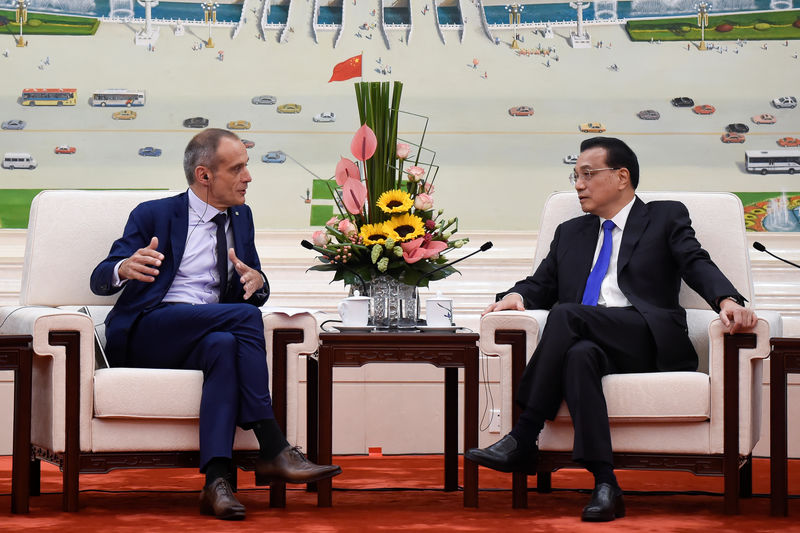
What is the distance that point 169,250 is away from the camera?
10.7ft

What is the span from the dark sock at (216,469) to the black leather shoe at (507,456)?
0.66 metres

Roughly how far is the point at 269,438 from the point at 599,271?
120 centimetres

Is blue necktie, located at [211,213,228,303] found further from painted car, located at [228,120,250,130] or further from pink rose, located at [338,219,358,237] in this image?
painted car, located at [228,120,250,130]

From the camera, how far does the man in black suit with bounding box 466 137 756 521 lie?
2.86 m

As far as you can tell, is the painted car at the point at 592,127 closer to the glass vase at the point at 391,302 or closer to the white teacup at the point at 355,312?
the glass vase at the point at 391,302

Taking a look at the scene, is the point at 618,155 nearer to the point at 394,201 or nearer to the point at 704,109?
the point at 394,201

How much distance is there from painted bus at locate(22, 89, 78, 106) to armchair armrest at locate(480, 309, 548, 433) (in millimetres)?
2605

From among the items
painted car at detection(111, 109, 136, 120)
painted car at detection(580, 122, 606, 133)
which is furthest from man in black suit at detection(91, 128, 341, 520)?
painted car at detection(580, 122, 606, 133)

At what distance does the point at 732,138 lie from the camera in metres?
4.79

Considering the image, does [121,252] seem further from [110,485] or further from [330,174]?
[330,174]

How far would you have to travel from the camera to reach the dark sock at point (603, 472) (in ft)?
9.20

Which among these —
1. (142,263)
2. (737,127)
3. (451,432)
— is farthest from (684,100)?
(142,263)

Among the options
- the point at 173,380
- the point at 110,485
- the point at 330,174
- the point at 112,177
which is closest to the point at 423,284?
the point at 173,380

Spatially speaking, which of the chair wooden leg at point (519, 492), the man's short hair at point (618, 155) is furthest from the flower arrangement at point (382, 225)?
the chair wooden leg at point (519, 492)
